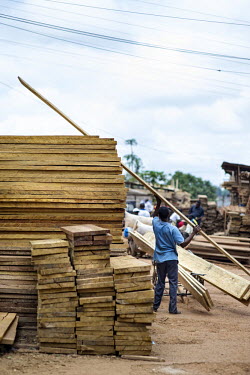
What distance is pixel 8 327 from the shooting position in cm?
709

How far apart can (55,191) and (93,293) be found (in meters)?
2.07

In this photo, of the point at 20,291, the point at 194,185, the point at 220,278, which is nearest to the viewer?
the point at 20,291

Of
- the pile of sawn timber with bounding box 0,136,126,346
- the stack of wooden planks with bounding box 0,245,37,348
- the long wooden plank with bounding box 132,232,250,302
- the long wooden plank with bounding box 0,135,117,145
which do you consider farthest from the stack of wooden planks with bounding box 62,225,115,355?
the long wooden plank with bounding box 132,232,250,302

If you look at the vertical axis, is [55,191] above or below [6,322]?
above

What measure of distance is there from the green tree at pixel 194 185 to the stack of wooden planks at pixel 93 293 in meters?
56.0

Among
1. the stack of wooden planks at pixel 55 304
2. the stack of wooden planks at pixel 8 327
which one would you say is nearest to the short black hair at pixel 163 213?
the stack of wooden planks at pixel 55 304

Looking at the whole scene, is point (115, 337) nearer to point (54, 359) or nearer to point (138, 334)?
point (138, 334)

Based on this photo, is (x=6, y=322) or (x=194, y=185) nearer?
(x=6, y=322)

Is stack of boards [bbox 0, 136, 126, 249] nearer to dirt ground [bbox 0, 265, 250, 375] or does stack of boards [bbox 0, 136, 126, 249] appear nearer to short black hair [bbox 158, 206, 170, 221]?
short black hair [bbox 158, 206, 170, 221]

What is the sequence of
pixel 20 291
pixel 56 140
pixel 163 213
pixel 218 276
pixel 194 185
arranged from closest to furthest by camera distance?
1. pixel 20 291
2. pixel 56 140
3. pixel 163 213
4. pixel 218 276
5. pixel 194 185

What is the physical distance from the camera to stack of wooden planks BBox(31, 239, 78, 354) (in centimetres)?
693

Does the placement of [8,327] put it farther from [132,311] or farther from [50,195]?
[50,195]

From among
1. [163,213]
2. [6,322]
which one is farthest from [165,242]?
[6,322]

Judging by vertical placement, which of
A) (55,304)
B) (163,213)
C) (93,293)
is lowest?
(55,304)
